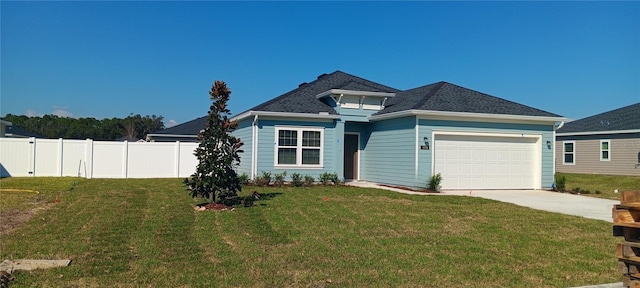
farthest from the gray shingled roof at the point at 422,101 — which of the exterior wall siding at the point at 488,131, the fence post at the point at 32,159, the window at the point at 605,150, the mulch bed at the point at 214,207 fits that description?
the window at the point at 605,150

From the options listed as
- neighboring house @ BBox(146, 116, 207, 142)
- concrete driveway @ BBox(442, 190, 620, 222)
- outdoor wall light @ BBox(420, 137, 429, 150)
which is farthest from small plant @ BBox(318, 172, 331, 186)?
neighboring house @ BBox(146, 116, 207, 142)

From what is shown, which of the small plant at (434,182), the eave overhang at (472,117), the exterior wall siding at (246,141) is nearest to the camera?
the small plant at (434,182)

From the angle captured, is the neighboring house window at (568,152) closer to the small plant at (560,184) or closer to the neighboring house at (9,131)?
the small plant at (560,184)

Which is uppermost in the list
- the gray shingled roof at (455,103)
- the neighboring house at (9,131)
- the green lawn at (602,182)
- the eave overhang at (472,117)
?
the gray shingled roof at (455,103)

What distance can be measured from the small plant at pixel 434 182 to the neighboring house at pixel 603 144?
14581 millimetres

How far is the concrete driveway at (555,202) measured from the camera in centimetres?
1161

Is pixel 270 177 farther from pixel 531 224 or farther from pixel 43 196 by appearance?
pixel 531 224

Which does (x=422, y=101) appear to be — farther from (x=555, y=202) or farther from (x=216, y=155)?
(x=216, y=155)

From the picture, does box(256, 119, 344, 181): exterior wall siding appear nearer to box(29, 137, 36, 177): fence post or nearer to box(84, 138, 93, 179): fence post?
box(84, 138, 93, 179): fence post

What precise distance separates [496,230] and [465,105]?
9.26 meters

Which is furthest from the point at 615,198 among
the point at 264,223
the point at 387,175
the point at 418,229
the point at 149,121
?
the point at 149,121

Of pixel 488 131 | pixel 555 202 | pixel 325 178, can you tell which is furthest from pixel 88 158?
pixel 555 202

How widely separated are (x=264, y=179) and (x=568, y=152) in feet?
68.7

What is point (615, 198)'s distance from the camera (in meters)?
15.8
